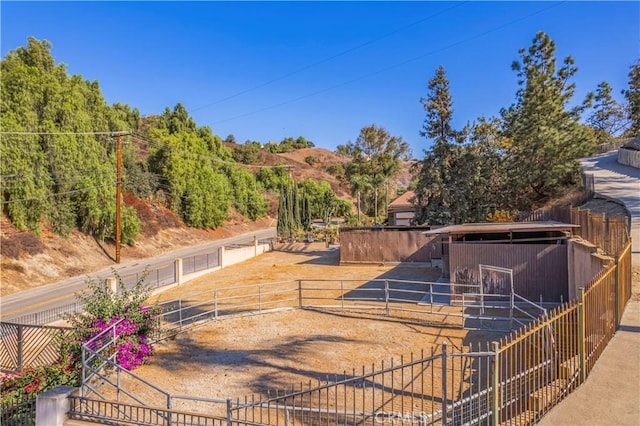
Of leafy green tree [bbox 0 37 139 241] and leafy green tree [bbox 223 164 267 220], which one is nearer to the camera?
leafy green tree [bbox 0 37 139 241]

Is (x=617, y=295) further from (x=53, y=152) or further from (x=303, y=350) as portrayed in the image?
(x=53, y=152)

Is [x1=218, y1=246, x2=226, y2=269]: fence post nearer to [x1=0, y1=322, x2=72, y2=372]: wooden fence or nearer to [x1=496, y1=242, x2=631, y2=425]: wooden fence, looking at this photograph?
[x1=0, y1=322, x2=72, y2=372]: wooden fence

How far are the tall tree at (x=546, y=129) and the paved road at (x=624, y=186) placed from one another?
2438 millimetres

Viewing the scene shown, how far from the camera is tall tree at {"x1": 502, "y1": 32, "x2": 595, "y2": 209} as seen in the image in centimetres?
2869

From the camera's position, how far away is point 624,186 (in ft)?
86.1

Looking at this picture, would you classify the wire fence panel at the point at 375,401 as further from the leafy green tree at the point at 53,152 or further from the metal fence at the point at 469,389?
the leafy green tree at the point at 53,152

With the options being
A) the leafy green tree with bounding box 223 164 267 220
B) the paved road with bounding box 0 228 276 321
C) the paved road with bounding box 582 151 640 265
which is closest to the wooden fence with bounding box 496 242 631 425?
the paved road with bounding box 582 151 640 265

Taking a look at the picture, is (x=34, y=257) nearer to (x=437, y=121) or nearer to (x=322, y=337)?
(x=322, y=337)

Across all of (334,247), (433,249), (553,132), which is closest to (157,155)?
→ (334,247)

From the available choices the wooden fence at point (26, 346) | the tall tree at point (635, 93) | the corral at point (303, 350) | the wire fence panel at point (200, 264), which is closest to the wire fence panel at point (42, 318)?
the wooden fence at point (26, 346)

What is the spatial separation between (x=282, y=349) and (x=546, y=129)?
981 inches

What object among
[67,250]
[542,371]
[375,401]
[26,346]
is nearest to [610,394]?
[542,371]

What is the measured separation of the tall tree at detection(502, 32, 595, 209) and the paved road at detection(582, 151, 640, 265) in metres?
2.44

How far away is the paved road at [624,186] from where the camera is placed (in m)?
16.1
